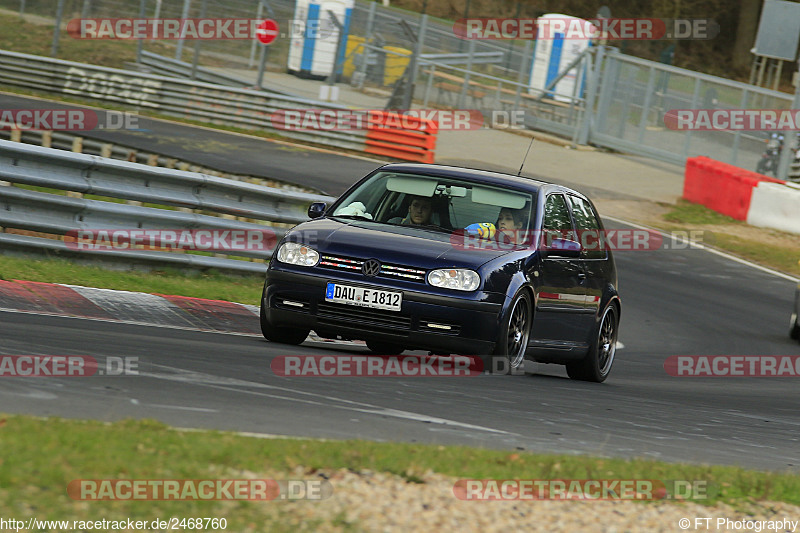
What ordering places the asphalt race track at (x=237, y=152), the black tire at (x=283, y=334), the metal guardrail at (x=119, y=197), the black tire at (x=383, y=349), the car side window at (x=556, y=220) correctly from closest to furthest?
the black tire at (x=283, y=334), the car side window at (x=556, y=220), the black tire at (x=383, y=349), the metal guardrail at (x=119, y=197), the asphalt race track at (x=237, y=152)

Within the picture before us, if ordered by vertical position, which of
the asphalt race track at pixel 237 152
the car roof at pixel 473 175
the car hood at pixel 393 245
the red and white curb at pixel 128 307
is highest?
the car roof at pixel 473 175

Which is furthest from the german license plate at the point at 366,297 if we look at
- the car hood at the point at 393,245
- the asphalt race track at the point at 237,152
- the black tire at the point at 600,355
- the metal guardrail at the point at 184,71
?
the metal guardrail at the point at 184,71

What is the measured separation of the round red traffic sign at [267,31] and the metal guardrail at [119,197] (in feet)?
52.1

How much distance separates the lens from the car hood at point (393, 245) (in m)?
8.27

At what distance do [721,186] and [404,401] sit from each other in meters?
18.9

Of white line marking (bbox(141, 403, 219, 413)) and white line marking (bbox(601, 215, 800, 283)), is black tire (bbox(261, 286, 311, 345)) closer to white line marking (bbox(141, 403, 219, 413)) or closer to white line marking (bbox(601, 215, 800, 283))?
white line marking (bbox(141, 403, 219, 413))

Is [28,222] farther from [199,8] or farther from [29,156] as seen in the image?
[199,8]

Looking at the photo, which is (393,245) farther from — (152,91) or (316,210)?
(152,91)

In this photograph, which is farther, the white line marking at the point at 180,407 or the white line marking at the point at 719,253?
the white line marking at the point at 719,253

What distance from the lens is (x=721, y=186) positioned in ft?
80.7

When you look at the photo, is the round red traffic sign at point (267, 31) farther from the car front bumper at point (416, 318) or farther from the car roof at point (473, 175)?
the car front bumper at point (416, 318)

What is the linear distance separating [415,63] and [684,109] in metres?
6.92

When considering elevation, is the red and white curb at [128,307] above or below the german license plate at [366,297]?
below

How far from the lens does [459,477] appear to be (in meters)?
5.08
